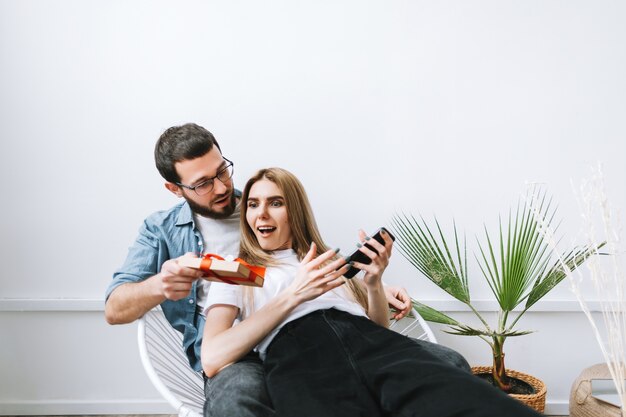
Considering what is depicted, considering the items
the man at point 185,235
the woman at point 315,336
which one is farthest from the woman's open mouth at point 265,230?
the man at point 185,235

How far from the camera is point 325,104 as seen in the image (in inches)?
94.4

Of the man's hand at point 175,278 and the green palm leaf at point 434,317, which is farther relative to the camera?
the green palm leaf at point 434,317

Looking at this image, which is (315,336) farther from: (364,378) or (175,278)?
(175,278)

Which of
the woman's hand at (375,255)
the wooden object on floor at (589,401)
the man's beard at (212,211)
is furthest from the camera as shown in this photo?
the man's beard at (212,211)

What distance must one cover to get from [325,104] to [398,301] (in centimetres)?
95

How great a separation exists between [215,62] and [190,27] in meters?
0.19

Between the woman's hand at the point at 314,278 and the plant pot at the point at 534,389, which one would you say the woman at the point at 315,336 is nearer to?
the woman's hand at the point at 314,278

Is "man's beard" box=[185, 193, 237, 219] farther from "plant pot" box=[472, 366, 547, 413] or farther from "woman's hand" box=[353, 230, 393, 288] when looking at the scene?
"plant pot" box=[472, 366, 547, 413]

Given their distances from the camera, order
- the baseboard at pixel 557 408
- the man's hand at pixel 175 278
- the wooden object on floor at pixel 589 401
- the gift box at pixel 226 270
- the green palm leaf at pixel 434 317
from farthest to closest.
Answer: the baseboard at pixel 557 408 → the green palm leaf at pixel 434 317 → the wooden object on floor at pixel 589 401 → the man's hand at pixel 175 278 → the gift box at pixel 226 270

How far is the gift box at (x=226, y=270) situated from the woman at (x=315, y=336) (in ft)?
0.59

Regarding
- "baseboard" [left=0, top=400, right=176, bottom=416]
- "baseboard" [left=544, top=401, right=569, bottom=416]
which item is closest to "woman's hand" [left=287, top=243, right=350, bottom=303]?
"baseboard" [left=0, top=400, right=176, bottom=416]

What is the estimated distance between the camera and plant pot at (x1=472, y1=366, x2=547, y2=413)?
6.71 feet

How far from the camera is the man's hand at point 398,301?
1.89m

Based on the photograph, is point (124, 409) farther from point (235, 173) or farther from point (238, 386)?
point (238, 386)
